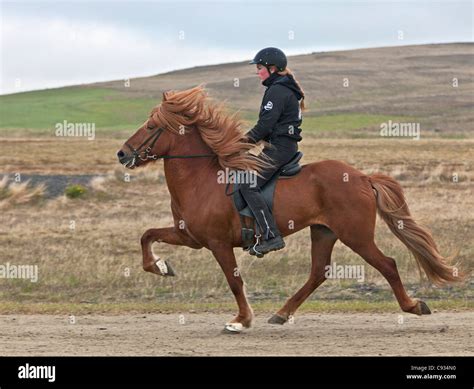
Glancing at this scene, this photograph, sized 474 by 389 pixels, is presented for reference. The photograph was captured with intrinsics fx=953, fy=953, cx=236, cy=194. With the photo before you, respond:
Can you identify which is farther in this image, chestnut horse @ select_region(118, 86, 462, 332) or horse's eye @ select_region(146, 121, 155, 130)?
horse's eye @ select_region(146, 121, 155, 130)

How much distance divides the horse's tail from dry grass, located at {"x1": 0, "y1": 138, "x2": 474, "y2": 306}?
1624 mm

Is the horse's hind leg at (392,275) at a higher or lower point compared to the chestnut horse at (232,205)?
lower

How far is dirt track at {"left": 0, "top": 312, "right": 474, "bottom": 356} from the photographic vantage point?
9.12 m

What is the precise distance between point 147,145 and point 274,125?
1.44 meters

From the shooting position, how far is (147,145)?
10.6 meters

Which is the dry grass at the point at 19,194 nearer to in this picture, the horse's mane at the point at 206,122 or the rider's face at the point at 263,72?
the horse's mane at the point at 206,122

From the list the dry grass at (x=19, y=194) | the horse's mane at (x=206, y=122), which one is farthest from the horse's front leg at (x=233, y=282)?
the dry grass at (x=19, y=194)

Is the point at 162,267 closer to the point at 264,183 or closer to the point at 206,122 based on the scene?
the point at 264,183

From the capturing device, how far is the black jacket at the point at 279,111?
1025 cm

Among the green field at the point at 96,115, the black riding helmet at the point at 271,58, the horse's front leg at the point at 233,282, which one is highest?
the green field at the point at 96,115

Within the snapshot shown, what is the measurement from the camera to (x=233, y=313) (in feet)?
39.3

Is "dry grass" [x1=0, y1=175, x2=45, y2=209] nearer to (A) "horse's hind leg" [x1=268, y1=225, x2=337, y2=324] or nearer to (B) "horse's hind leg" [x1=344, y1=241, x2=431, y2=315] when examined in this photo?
(A) "horse's hind leg" [x1=268, y1=225, x2=337, y2=324]

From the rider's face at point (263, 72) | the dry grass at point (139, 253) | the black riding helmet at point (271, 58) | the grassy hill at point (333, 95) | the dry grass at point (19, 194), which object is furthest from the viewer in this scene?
the grassy hill at point (333, 95)

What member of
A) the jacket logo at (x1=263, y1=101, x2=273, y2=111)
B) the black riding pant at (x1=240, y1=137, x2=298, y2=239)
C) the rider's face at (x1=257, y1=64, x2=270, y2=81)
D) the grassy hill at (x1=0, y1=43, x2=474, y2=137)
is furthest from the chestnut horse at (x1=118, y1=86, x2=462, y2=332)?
the grassy hill at (x1=0, y1=43, x2=474, y2=137)
